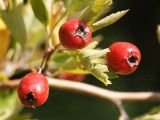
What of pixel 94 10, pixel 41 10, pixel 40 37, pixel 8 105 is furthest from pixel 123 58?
pixel 40 37

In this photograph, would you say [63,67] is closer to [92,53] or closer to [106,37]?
[92,53]

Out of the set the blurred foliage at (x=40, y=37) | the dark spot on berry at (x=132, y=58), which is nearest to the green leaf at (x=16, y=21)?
the blurred foliage at (x=40, y=37)

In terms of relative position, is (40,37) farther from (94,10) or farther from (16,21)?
(94,10)

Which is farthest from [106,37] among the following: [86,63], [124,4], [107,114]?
[86,63]

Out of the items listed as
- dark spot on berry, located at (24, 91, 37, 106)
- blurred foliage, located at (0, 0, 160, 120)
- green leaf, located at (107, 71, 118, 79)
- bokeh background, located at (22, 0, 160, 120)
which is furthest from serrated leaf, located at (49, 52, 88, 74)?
bokeh background, located at (22, 0, 160, 120)

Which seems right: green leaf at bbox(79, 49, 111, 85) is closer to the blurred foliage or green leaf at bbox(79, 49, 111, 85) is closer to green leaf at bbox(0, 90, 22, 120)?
the blurred foliage

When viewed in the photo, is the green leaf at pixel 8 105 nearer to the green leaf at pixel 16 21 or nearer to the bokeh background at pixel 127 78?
the green leaf at pixel 16 21
